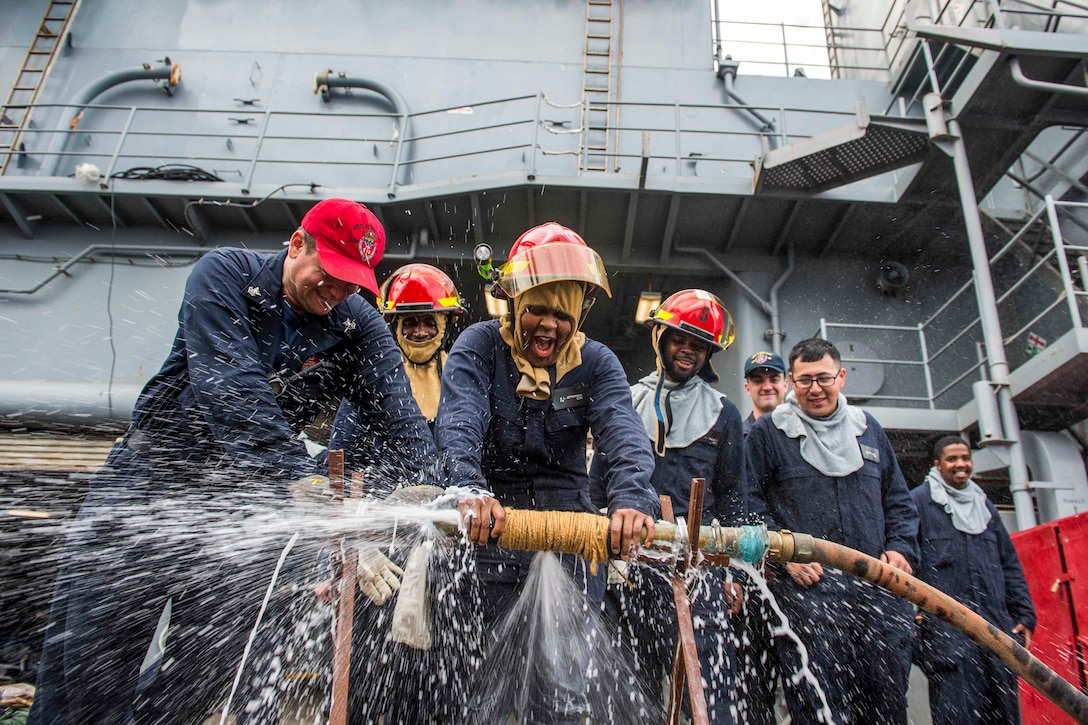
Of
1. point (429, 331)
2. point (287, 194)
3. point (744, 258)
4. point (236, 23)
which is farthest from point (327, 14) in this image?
point (429, 331)

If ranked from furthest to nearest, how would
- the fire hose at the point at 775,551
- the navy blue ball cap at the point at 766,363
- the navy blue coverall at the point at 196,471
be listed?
the navy blue ball cap at the point at 766,363 → the navy blue coverall at the point at 196,471 → the fire hose at the point at 775,551

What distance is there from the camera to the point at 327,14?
10922mm

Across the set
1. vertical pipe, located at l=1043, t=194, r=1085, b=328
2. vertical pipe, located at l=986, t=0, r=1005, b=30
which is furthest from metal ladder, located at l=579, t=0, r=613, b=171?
vertical pipe, located at l=1043, t=194, r=1085, b=328

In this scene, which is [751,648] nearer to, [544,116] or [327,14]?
[544,116]

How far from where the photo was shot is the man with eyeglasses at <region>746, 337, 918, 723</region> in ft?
9.84

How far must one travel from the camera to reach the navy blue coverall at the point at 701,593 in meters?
3.10

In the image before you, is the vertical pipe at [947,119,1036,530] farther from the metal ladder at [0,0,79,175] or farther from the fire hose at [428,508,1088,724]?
the metal ladder at [0,0,79,175]

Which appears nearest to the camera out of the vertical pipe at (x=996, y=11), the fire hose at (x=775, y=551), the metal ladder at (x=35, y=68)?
the fire hose at (x=775, y=551)

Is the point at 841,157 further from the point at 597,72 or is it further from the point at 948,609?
the point at 948,609

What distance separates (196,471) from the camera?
7.61 feet

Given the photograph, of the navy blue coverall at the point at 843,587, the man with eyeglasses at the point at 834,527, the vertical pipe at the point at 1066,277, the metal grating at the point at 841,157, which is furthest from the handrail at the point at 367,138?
the navy blue coverall at the point at 843,587

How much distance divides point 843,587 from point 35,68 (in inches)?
534

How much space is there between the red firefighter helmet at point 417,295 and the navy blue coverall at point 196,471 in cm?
153

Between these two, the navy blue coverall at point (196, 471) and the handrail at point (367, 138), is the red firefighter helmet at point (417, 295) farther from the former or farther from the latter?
the handrail at point (367, 138)
